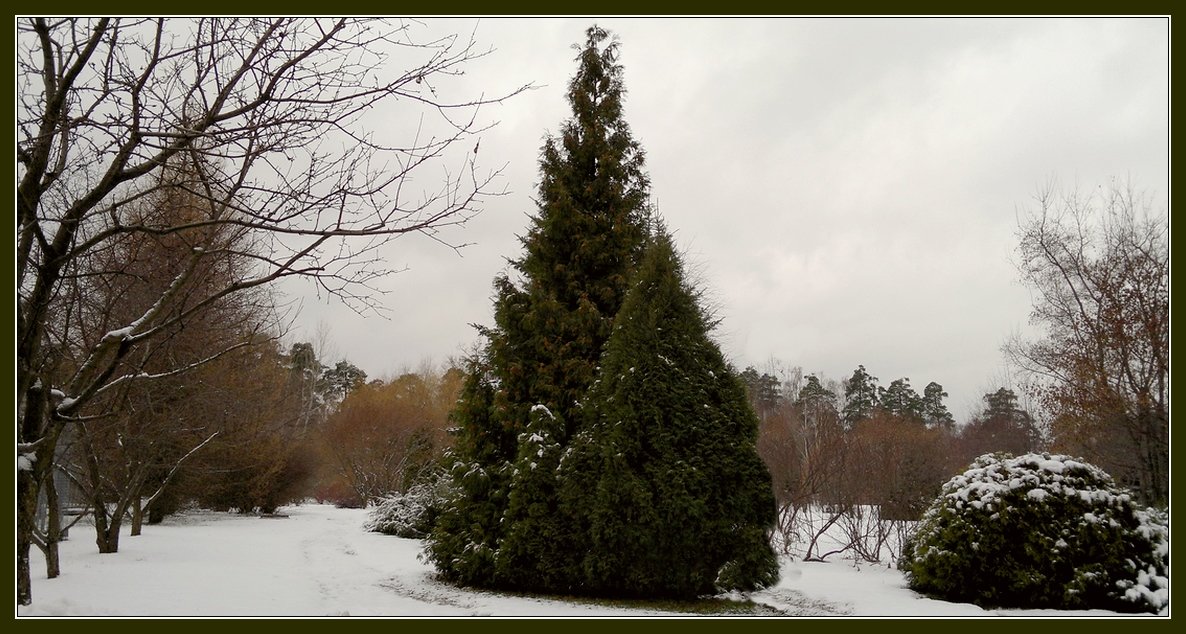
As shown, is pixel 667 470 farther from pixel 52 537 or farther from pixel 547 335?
pixel 52 537

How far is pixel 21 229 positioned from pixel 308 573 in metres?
6.47

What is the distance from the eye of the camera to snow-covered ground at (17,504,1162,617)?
683 cm

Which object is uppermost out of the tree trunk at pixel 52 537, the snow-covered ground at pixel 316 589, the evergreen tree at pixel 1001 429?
the evergreen tree at pixel 1001 429

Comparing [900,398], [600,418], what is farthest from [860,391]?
[600,418]

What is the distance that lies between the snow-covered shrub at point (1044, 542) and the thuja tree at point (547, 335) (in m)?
4.15

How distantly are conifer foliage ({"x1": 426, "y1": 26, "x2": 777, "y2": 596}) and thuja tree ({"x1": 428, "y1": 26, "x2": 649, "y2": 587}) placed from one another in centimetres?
2

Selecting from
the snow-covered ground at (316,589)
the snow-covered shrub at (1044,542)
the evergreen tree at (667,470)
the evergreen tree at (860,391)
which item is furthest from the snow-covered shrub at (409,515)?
the evergreen tree at (860,391)

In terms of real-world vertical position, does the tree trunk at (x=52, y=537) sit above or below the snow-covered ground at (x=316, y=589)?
above

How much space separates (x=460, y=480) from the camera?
9242 mm

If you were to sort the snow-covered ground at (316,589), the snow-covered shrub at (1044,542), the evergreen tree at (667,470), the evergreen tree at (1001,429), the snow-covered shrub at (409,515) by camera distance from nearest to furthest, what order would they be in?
1. the snow-covered ground at (316,589)
2. the snow-covered shrub at (1044,542)
3. the evergreen tree at (667,470)
4. the snow-covered shrub at (409,515)
5. the evergreen tree at (1001,429)

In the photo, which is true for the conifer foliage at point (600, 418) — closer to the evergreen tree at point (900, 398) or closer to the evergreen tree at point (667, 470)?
the evergreen tree at point (667, 470)

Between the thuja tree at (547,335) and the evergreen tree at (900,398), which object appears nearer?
the thuja tree at (547,335)

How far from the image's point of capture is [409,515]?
17078 millimetres

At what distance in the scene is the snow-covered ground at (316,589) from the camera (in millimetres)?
6828
